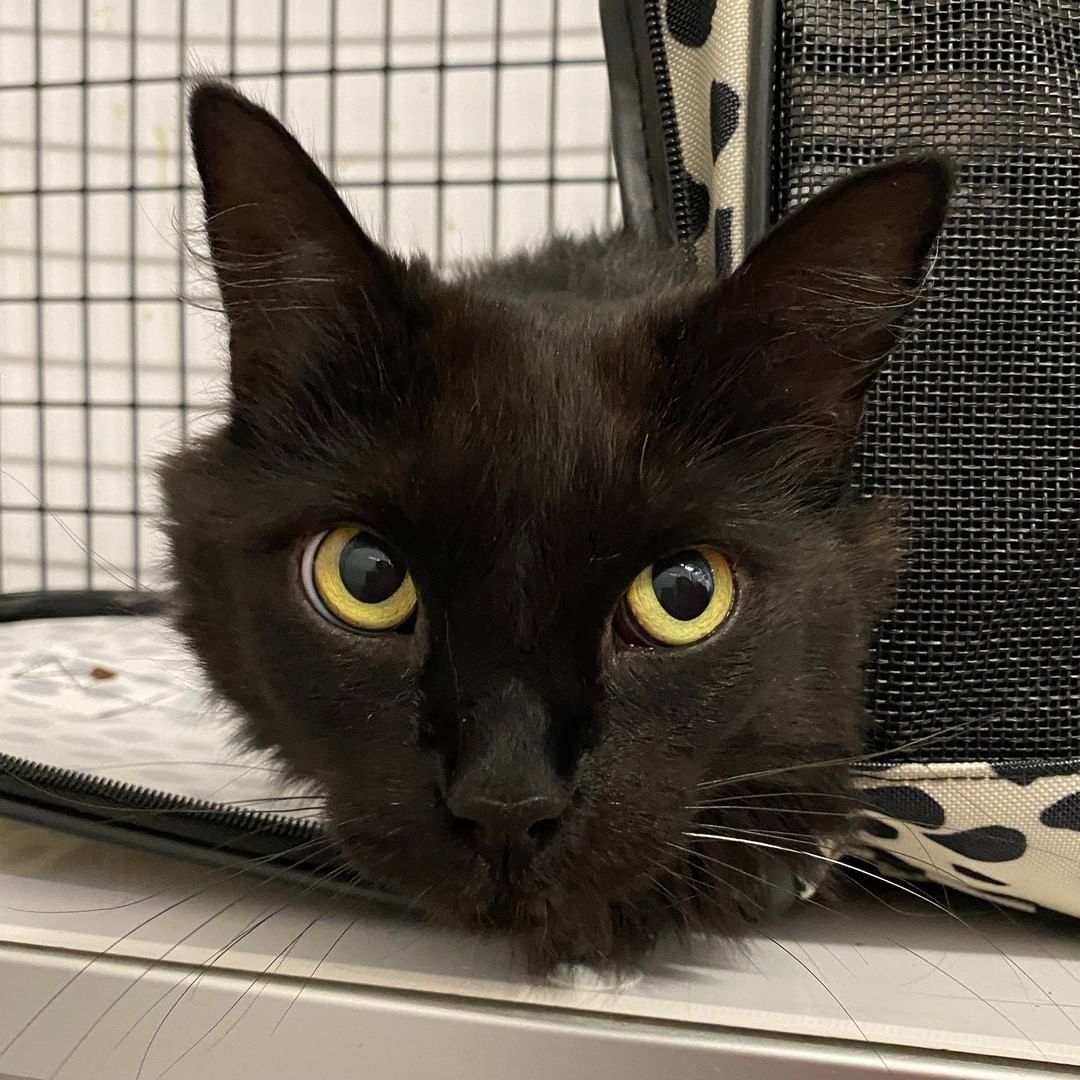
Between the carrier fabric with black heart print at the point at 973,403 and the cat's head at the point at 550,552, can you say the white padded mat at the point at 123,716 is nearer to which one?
the cat's head at the point at 550,552

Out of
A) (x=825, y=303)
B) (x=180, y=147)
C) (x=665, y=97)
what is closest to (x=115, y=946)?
(x=825, y=303)

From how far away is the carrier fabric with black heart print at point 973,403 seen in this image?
0.60 meters

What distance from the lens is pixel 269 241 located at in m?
0.60

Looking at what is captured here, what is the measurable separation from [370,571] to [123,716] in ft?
1.84

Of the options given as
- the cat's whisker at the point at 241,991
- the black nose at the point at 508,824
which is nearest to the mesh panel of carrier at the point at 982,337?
the black nose at the point at 508,824

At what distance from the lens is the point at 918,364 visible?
619 millimetres

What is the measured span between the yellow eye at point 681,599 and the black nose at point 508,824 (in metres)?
0.11

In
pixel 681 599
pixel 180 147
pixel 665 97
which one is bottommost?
pixel 681 599

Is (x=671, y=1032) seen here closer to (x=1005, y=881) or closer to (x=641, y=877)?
(x=641, y=877)

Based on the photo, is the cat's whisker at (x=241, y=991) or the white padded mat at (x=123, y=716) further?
the white padded mat at (x=123, y=716)

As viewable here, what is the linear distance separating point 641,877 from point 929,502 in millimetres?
306

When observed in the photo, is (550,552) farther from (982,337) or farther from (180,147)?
(180,147)

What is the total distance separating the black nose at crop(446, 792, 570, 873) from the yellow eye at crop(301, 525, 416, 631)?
0.12m

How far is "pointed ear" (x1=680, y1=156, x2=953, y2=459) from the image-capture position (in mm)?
541
